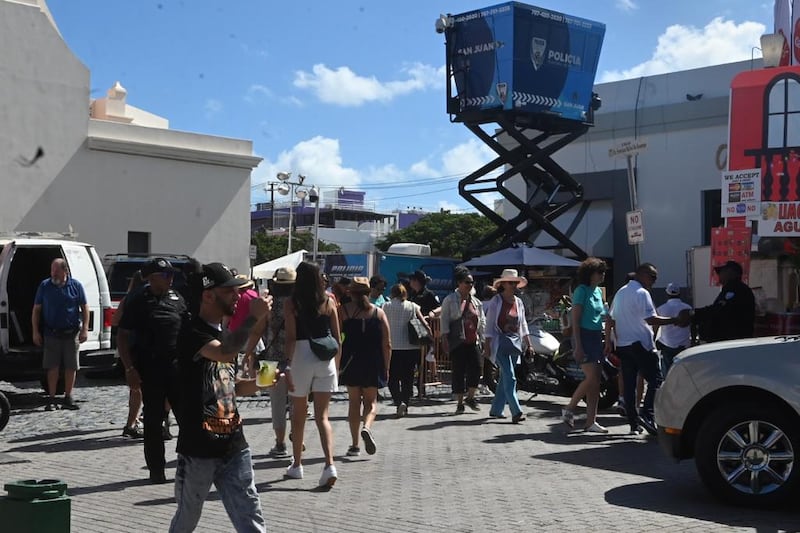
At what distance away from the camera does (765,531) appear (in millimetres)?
6895

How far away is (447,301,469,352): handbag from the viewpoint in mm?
13812

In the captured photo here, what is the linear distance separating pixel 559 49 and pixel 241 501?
1139 inches

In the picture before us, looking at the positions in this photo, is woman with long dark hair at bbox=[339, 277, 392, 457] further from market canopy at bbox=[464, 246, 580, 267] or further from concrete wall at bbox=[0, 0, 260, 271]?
concrete wall at bbox=[0, 0, 260, 271]

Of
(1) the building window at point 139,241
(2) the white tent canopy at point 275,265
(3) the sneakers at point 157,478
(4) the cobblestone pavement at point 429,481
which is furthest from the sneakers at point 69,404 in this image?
(1) the building window at point 139,241

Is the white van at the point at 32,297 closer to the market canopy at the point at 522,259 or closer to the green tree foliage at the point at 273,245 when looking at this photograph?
the market canopy at the point at 522,259

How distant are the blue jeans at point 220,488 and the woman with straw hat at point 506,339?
7.84m

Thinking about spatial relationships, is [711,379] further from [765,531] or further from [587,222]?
[587,222]

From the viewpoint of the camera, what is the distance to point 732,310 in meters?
10.8

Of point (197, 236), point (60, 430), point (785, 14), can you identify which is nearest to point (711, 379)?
point (60, 430)

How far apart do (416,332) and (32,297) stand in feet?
20.8

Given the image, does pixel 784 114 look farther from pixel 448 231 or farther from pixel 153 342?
pixel 448 231

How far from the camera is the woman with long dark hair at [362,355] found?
9.96m

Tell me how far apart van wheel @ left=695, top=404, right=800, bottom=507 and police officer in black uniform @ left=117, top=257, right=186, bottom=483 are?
4352mm

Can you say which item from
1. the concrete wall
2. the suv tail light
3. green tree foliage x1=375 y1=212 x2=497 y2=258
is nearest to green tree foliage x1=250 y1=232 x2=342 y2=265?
green tree foliage x1=375 y1=212 x2=497 y2=258
